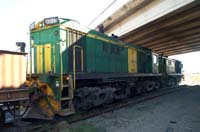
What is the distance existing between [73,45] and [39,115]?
290 centimetres

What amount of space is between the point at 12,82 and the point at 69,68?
2.73 meters

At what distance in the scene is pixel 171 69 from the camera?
24.6 m

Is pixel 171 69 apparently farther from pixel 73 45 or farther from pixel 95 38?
pixel 73 45

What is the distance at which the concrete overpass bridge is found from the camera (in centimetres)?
1211

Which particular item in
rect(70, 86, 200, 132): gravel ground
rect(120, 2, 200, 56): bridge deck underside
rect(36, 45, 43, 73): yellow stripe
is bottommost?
rect(70, 86, 200, 132): gravel ground

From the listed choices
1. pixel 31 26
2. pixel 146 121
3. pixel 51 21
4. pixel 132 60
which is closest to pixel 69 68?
pixel 51 21

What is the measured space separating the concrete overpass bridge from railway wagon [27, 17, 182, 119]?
3.00 m

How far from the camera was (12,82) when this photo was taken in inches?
255

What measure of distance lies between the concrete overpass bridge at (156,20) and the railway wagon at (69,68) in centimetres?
300

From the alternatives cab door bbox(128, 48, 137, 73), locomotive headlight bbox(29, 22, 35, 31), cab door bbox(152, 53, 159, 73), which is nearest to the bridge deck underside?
cab door bbox(152, 53, 159, 73)

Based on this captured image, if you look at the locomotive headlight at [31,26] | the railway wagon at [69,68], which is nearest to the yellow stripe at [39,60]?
the railway wagon at [69,68]

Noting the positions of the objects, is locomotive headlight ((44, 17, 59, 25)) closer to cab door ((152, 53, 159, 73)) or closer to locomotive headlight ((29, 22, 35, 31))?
locomotive headlight ((29, 22, 35, 31))

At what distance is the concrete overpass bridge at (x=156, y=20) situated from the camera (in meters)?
12.1

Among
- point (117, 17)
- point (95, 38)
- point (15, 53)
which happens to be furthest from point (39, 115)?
point (117, 17)
